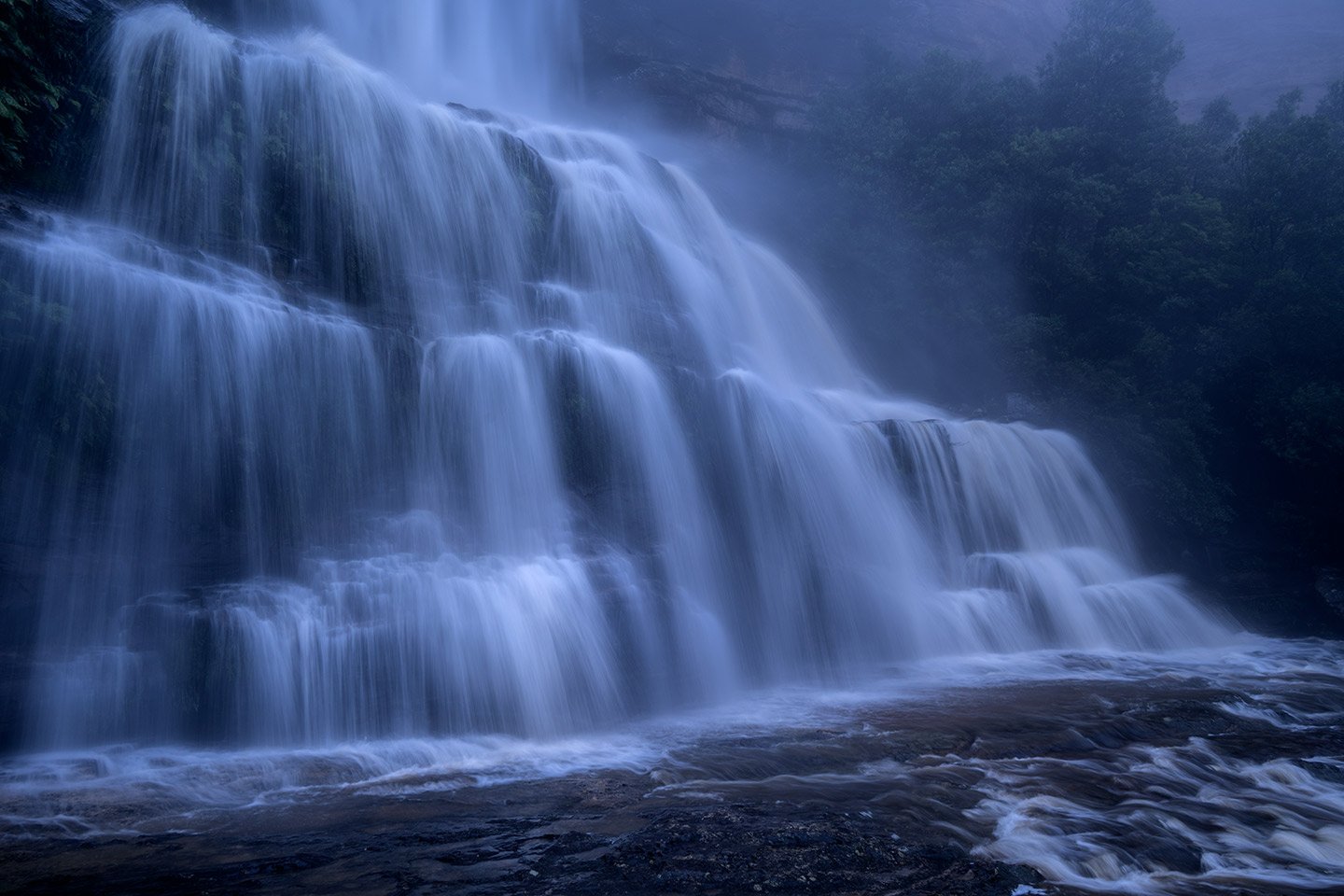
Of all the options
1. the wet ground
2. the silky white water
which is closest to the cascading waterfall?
the silky white water

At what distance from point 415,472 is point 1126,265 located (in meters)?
19.3

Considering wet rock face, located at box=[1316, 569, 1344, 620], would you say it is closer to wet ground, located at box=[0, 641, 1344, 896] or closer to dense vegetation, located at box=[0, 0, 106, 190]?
wet ground, located at box=[0, 641, 1344, 896]

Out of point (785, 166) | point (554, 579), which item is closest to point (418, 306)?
point (554, 579)

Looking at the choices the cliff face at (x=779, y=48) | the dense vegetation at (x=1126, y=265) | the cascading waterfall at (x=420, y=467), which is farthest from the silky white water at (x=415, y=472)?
the cliff face at (x=779, y=48)

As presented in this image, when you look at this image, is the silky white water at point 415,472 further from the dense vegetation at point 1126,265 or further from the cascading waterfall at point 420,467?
the dense vegetation at point 1126,265

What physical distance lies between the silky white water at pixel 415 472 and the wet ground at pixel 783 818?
1.03 meters

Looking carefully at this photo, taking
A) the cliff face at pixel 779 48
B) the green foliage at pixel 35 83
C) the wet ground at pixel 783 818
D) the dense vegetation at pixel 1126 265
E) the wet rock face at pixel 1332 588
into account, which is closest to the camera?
the wet ground at pixel 783 818

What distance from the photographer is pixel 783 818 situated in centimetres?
631

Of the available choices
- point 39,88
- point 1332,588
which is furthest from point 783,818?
point 1332,588

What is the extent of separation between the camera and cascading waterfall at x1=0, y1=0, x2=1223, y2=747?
856cm

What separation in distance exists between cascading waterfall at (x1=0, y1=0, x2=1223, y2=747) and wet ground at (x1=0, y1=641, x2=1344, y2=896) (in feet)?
4.47

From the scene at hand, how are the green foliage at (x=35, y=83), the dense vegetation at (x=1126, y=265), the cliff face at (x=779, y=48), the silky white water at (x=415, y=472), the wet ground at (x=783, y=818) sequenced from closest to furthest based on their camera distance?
the wet ground at (x=783, y=818), the silky white water at (x=415, y=472), the green foliage at (x=35, y=83), the dense vegetation at (x=1126, y=265), the cliff face at (x=779, y=48)

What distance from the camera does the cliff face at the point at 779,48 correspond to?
95.1 feet

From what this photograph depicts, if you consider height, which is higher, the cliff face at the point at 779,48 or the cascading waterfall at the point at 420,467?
the cliff face at the point at 779,48
